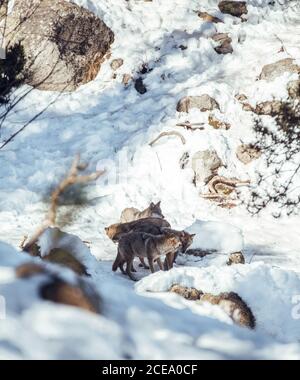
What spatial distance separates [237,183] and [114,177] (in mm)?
2731

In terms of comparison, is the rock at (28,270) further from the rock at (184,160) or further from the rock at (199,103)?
the rock at (199,103)

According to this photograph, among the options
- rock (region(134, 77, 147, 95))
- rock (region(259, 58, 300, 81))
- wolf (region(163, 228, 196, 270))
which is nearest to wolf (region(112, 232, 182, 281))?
wolf (region(163, 228, 196, 270))

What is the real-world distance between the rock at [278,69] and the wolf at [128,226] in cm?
666

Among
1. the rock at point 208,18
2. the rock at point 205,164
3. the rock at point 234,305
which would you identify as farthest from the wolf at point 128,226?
the rock at point 208,18

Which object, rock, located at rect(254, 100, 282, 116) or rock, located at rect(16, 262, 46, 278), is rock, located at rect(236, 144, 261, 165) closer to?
rock, located at rect(254, 100, 282, 116)

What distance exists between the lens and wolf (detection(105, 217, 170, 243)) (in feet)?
30.7

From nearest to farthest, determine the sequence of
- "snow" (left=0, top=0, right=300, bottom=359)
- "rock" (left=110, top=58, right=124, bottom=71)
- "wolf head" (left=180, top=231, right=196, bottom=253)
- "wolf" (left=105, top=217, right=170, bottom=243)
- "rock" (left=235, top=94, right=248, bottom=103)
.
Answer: "snow" (left=0, top=0, right=300, bottom=359) < "wolf head" (left=180, top=231, right=196, bottom=253) < "wolf" (left=105, top=217, right=170, bottom=243) < "rock" (left=235, top=94, right=248, bottom=103) < "rock" (left=110, top=58, right=124, bottom=71)

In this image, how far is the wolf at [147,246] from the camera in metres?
8.23

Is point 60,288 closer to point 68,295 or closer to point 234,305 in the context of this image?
point 68,295

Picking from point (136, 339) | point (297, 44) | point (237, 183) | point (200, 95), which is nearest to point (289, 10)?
point (297, 44)

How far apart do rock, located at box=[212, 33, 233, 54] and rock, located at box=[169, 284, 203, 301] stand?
34.6ft

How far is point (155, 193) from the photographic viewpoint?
11.9 m

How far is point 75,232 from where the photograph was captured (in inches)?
407

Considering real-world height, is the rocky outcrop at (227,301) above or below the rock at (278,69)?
above
